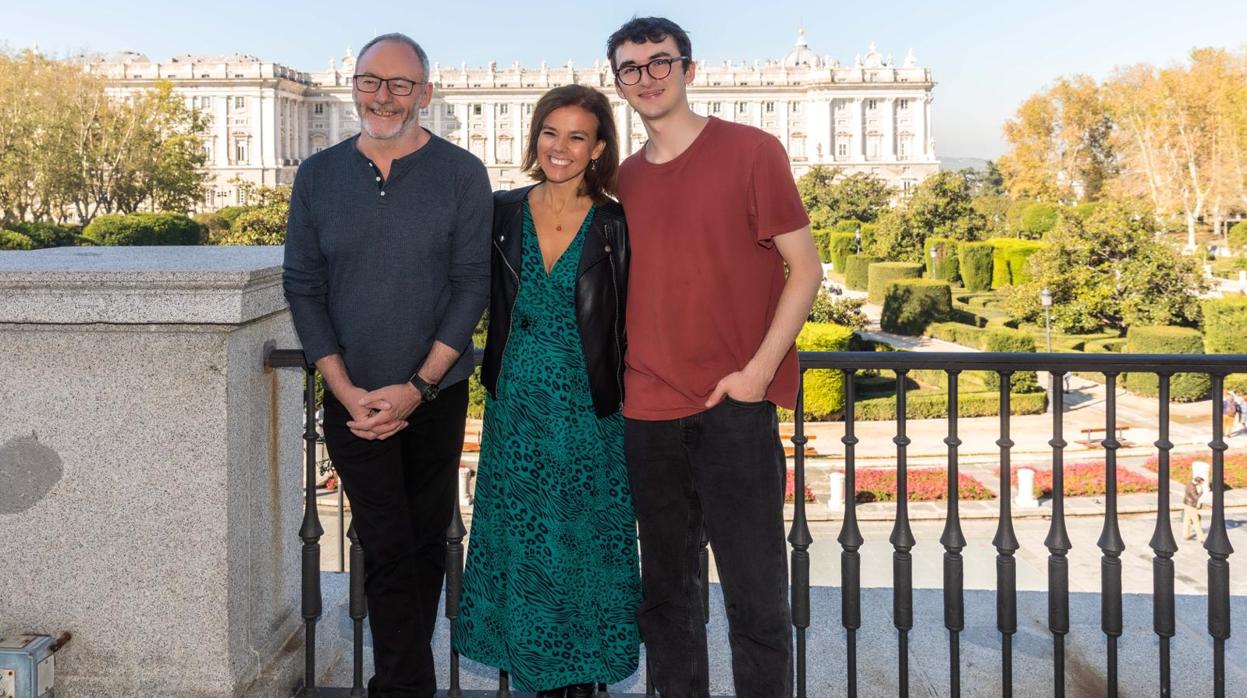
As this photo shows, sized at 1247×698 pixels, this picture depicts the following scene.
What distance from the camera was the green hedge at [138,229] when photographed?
29703 millimetres

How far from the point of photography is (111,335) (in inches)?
83.4

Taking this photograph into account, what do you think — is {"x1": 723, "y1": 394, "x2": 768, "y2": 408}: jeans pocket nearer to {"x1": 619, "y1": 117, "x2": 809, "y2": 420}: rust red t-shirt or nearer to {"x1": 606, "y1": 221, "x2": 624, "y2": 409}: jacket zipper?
{"x1": 619, "y1": 117, "x2": 809, "y2": 420}: rust red t-shirt

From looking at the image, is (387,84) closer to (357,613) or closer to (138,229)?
(357,613)

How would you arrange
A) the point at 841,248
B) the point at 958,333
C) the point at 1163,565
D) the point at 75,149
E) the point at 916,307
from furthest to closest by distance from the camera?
the point at 75,149 → the point at 841,248 → the point at 916,307 → the point at 958,333 → the point at 1163,565

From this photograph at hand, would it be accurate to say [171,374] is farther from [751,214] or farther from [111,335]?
[751,214]

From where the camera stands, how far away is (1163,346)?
16.8m

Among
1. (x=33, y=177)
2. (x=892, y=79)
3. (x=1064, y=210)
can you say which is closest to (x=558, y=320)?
(x=1064, y=210)

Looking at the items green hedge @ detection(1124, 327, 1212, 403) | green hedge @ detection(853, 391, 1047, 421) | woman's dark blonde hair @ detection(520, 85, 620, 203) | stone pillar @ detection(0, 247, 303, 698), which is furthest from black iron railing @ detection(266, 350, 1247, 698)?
green hedge @ detection(1124, 327, 1212, 403)

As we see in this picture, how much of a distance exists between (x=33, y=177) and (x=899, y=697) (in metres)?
36.7

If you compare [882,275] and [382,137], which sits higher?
[882,275]

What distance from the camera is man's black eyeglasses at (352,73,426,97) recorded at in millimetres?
2059

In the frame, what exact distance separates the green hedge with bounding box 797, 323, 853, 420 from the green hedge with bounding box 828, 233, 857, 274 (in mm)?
18060

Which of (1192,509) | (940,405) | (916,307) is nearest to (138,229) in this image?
(916,307)

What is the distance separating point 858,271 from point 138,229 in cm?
1938
